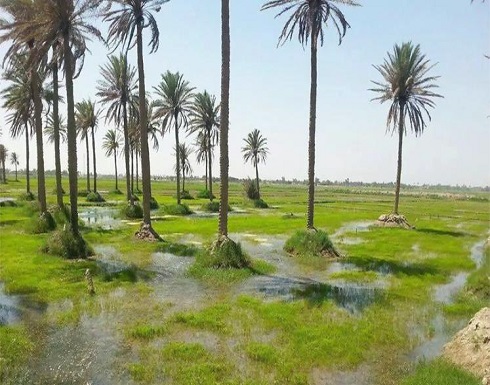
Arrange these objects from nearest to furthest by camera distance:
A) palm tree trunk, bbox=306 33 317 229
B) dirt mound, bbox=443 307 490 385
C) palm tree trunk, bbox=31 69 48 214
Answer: dirt mound, bbox=443 307 490 385 → palm tree trunk, bbox=306 33 317 229 → palm tree trunk, bbox=31 69 48 214

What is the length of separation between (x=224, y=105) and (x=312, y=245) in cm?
894

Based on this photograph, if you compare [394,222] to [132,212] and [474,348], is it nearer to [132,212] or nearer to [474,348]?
[132,212]

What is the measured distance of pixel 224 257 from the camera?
18.8 meters

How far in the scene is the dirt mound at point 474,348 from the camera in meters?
8.72

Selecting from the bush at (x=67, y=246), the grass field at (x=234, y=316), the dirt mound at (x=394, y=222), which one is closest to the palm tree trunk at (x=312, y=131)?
Result: the grass field at (x=234, y=316)

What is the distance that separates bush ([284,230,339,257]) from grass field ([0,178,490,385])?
0.71 metres

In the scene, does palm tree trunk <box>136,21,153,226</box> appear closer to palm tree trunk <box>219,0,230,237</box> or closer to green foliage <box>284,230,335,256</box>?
palm tree trunk <box>219,0,230,237</box>

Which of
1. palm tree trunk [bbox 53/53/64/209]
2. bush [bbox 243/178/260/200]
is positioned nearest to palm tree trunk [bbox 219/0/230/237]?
palm tree trunk [bbox 53/53/64/209]

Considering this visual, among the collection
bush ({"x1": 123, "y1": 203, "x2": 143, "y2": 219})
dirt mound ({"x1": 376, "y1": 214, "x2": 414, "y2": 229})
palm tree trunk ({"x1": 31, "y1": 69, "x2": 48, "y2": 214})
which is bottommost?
dirt mound ({"x1": 376, "y1": 214, "x2": 414, "y2": 229})

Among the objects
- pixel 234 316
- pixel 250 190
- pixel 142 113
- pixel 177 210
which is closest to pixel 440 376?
pixel 234 316

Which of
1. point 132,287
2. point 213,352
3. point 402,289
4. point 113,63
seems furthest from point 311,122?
point 113,63

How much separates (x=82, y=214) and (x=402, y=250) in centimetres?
3038

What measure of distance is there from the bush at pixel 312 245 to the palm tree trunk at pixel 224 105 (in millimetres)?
5415

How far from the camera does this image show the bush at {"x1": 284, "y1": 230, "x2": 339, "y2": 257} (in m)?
22.9
